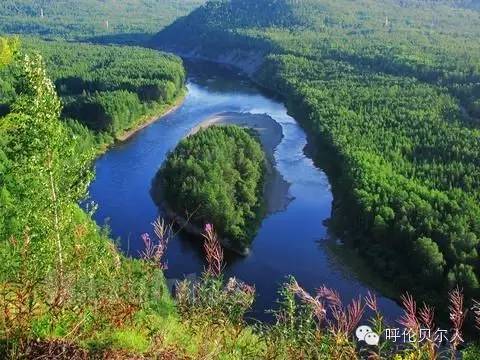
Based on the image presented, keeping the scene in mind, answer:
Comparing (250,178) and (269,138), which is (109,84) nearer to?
(269,138)

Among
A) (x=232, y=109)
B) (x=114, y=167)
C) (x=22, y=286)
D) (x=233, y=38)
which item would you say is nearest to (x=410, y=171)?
(x=114, y=167)

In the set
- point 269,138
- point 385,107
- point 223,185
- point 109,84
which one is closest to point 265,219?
point 223,185

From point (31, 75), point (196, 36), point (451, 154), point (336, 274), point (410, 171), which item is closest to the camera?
point (31, 75)

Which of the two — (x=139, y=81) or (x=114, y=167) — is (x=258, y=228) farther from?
(x=139, y=81)

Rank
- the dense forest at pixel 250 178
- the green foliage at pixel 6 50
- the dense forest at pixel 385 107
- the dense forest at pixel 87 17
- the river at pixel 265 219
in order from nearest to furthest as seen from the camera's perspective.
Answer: the dense forest at pixel 250 178, the green foliage at pixel 6 50, the river at pixel 265 219, the dense forest at pixel 385 107, the dense forest at pixel 87 17

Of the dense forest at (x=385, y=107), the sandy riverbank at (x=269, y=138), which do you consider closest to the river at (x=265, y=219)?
the sandy riverbank at (x=269, y=138)

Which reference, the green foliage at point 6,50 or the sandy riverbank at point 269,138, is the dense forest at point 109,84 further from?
the green foliage at point 6,50
